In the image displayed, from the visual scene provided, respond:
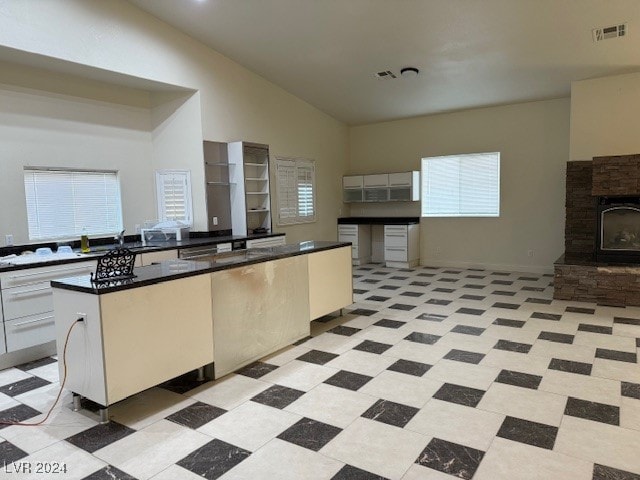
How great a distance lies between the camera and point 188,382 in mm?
3342

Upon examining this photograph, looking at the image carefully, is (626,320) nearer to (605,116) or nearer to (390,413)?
(605,116)

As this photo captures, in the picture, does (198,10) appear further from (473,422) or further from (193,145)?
(473,422)

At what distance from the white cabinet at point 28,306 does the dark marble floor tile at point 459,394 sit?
3516 mm

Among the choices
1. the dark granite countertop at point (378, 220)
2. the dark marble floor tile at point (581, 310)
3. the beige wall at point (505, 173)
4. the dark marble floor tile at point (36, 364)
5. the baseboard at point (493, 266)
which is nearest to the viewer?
the dark marble floor tile at point (36, 364)

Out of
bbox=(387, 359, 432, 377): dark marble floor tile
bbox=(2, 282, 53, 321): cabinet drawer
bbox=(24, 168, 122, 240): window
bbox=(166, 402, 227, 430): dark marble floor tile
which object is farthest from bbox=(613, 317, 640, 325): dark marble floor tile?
bbox=(24, 168, 122, 240): window

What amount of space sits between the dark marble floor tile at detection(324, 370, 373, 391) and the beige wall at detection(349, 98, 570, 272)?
5.24 m

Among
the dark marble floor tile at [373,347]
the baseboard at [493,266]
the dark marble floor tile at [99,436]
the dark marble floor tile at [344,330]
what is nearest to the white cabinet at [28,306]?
the dark marble floor tile at [99,436]

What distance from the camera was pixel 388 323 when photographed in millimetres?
4742

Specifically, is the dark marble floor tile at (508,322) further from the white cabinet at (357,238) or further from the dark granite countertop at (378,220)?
the white cabinet at (357,238)

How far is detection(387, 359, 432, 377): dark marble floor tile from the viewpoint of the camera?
342cm

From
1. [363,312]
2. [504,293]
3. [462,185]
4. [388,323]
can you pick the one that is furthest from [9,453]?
[462,185]

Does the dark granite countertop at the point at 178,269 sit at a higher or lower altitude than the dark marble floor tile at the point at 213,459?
higher

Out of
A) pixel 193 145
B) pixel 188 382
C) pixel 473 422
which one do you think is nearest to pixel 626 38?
pixel 473 422

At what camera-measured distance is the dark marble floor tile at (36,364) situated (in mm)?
3809
